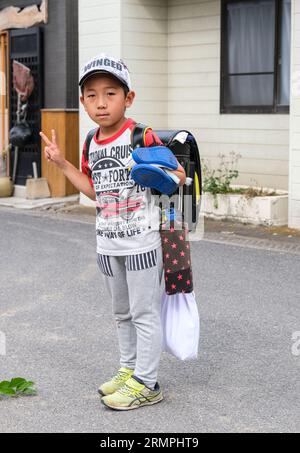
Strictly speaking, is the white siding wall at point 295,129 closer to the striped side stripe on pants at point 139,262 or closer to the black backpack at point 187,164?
the black backpack at point 187,164

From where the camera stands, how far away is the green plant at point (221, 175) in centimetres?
1114

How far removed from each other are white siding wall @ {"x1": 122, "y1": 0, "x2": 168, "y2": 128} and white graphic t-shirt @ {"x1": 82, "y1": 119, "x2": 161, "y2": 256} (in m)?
7.93

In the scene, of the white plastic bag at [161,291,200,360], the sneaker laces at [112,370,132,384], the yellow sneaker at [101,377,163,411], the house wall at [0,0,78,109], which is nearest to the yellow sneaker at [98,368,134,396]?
the sneaker laces at [112,370,132,384]

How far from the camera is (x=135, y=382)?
14.7ft

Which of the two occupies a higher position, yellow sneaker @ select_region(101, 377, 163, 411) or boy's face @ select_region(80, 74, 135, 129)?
boy's face @ select_region(80, 74, 135, 129)

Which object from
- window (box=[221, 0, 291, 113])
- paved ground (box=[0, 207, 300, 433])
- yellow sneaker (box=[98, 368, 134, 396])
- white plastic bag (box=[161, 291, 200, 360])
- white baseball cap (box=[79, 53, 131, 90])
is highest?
window (box=[221, 0, 291, 113])

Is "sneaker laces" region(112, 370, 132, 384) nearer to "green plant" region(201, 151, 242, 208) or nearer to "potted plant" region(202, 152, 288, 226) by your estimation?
"potted plant" region(202, 152, 288, 226)

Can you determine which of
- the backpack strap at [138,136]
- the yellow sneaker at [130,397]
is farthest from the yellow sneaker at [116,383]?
the backpack strap at [138,136]

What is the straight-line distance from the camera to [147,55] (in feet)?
40.9

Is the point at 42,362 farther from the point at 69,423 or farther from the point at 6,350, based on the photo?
the point at 69,423

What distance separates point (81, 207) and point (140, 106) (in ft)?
5.67

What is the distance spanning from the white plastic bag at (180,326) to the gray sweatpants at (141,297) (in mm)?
79

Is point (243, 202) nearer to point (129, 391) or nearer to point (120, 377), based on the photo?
point (120, 377)

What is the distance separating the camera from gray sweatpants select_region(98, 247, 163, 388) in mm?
4402
